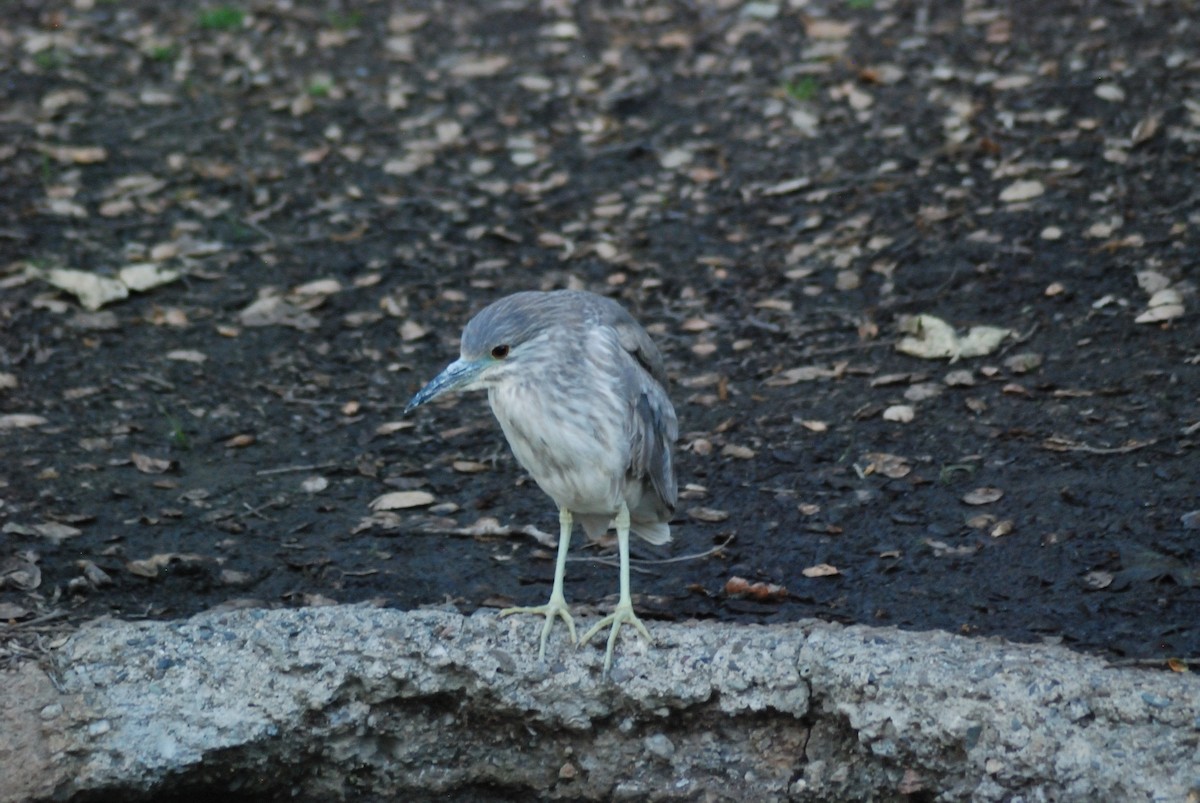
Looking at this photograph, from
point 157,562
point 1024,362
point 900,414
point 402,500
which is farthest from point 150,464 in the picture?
point 1024,362

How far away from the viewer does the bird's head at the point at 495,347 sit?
3.53 metres

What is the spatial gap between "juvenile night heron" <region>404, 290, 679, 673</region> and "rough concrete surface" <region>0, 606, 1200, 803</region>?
18 centimetres

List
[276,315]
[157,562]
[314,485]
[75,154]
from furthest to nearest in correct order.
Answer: [75,154], [276,315], [314,485], [157,562]

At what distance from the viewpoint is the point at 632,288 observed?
20.5 feet

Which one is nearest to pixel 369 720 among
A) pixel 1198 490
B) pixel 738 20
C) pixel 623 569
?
pixel 623 569

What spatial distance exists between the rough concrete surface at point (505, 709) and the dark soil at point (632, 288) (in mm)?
413

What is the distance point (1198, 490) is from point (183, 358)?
4047 mm

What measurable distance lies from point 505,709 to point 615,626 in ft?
1.22

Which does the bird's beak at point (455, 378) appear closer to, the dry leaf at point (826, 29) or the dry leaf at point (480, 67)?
A: the dry leaf at point (480, 67)

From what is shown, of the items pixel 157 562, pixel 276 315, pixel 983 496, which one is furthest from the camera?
pixel 276 315

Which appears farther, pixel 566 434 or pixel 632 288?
pixel 632 288

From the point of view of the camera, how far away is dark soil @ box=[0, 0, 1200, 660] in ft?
14.4

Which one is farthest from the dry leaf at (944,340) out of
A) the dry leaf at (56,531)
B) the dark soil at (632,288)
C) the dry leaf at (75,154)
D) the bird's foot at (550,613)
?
the dry leaf at (75,154)

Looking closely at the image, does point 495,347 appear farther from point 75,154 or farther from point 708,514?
point 75,154
